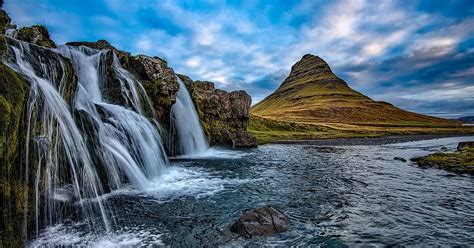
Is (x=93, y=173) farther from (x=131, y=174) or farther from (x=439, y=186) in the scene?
(x=439, y=186)

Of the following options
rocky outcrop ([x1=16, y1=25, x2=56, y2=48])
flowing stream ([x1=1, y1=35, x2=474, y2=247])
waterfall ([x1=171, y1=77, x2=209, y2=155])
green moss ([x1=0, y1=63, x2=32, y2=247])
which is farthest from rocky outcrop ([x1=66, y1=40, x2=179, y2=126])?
green moss ([x1=0, y1=63, x2=32, y2=247])

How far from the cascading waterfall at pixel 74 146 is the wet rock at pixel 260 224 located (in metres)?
6.23

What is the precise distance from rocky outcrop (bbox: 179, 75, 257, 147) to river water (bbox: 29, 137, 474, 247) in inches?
1022

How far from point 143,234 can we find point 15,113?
7.28 m

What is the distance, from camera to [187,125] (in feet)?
140

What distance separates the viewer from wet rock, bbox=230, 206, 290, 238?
12323mm

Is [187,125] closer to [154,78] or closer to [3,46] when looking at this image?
[154,78]

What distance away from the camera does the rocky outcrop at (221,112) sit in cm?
5178

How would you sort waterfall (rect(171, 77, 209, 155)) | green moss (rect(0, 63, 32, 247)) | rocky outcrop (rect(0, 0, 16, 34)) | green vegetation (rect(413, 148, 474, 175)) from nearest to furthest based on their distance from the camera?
1. green moss (rect(0, 63, 32, 247))
2. rocky outcrop (rect(0, 0, 16, 34))
3. green vegetation (rect(413, 148, 474, 175))
4. waterfall (rect(171, 77, 209, 155))

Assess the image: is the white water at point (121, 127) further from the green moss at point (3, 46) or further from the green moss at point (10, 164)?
the green moss at point (10, 164)

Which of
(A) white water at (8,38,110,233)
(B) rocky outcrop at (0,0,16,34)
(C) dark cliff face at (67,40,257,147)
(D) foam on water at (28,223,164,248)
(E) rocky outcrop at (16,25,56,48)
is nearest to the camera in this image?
(D) foam on water at (28,223,164,248)

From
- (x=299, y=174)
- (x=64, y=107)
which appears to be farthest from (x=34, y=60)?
(x=299, y=174)

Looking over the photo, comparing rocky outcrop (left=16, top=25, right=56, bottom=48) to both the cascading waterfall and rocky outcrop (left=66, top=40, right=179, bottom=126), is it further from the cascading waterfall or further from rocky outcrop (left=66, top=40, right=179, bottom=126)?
the cascading waterfall

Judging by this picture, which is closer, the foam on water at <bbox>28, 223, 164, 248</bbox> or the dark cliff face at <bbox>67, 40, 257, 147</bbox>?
the foam on water at <bbox>28, 223, 164, 248</bbox>
